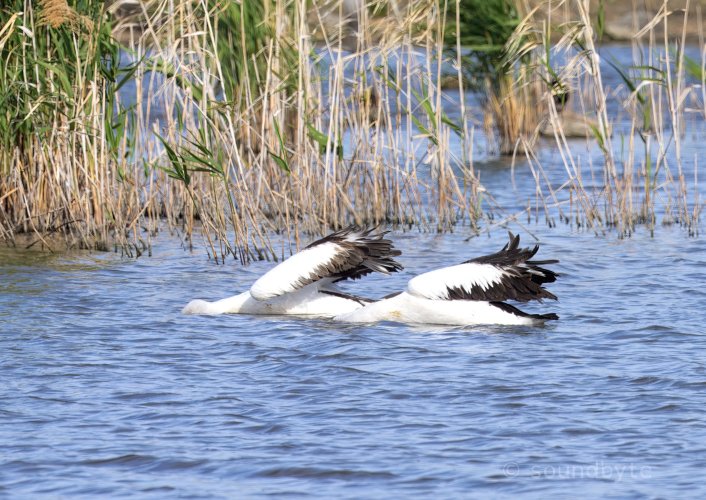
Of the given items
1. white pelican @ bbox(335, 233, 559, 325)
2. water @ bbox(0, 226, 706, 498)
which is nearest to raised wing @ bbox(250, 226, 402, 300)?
water @ bbox(0, 226, 706, 498)

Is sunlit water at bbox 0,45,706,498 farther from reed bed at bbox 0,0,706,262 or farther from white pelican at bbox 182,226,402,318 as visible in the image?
reed bed at bbox 0,0,706,262

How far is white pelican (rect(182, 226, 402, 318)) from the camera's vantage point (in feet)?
27.7

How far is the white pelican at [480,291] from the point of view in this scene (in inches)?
314

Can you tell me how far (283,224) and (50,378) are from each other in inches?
194

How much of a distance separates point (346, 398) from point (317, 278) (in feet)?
6.44

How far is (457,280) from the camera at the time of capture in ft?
26.2

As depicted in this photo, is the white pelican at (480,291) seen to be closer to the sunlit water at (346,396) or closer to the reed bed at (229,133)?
the sunlit water at (346,396)

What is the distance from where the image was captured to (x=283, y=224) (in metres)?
11.8

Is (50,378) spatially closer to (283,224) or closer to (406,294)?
(406,294)

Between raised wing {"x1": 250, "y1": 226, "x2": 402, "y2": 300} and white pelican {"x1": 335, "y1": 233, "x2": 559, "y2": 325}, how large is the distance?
0.40 m
